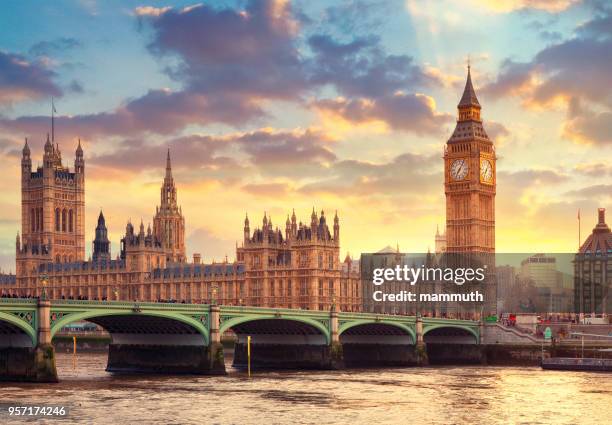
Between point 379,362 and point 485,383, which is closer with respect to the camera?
point 485,383

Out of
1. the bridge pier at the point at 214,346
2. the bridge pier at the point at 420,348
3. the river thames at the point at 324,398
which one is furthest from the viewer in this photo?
the bridge pier at the point at 420,348

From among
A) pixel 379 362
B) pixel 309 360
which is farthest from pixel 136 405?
pixel 379 362

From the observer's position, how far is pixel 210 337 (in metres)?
92.4

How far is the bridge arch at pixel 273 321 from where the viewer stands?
9351 centimetres

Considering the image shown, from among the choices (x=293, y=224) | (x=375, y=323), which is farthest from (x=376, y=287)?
(x=375, y=323)

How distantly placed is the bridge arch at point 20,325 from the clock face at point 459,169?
112m

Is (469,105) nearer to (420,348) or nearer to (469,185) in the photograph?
(469,185)

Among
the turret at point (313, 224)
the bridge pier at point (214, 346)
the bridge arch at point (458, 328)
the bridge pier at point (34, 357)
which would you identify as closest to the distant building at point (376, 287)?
the turret at point (313, 224)

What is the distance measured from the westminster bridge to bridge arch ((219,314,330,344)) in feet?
0.28

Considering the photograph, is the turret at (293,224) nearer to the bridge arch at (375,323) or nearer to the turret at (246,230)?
the turret at (246,230)

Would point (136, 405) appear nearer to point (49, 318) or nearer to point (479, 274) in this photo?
point (49, 318)

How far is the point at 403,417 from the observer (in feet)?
215

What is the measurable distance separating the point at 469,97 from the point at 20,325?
120789mm

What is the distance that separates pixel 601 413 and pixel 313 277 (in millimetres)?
99988
